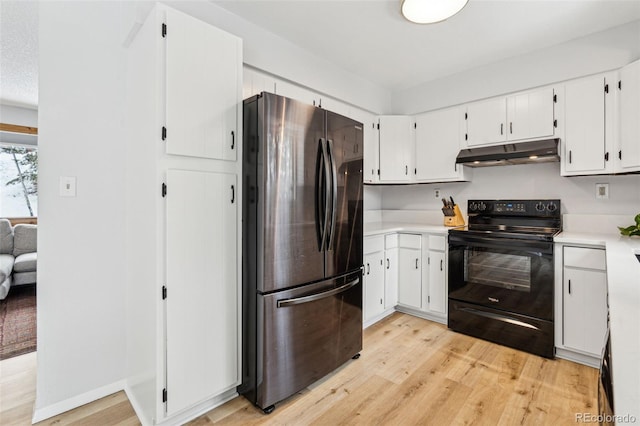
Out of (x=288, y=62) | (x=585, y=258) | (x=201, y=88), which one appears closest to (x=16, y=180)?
(x=288, y=62)

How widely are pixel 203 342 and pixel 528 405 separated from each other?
6.37 ft

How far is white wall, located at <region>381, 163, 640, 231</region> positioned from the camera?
101 inches

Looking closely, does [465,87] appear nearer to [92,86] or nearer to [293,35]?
[293,35]

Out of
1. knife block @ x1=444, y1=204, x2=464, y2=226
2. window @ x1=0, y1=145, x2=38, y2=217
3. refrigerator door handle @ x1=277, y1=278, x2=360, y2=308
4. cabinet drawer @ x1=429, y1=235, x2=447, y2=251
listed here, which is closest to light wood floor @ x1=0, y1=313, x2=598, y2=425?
refrigerator door handle @ x1=277, y1=278, x2=360, y2=308

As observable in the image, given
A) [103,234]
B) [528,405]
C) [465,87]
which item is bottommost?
[528,405]

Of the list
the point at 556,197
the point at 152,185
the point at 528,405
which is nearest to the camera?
the point at 152,185

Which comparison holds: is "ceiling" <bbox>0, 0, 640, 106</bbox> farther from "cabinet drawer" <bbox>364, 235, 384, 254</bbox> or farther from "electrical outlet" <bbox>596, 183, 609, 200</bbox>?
"cabinet drawer" <bbox>364, 235, 384, 254</bbox>

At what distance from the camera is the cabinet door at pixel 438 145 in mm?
3234

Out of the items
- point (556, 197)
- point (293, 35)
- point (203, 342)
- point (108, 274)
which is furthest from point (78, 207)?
point (556, 197)

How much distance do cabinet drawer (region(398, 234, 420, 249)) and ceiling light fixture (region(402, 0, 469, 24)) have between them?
6.18 ft

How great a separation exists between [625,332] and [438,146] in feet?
9.51

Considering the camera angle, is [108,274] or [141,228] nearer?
[141,228]

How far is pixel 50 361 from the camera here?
5.87 ft

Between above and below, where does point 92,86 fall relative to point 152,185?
above
